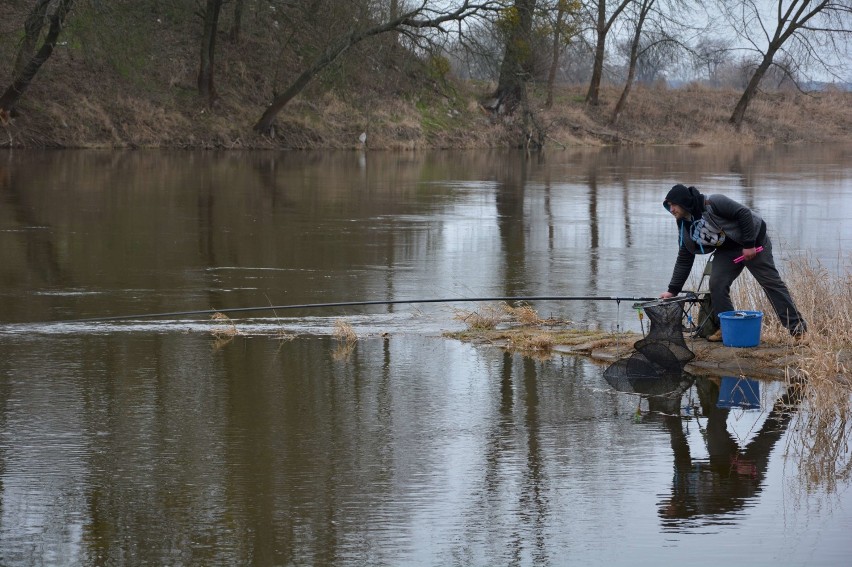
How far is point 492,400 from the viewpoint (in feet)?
25.1

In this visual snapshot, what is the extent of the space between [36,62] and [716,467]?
26.3m

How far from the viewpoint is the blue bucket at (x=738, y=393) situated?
7691mm

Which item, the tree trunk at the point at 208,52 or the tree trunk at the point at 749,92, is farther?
the tree trunk at the point at 749,92

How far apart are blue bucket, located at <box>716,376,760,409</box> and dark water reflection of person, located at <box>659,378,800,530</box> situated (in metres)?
0.08

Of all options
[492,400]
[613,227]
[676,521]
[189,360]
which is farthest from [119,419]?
[613,227]

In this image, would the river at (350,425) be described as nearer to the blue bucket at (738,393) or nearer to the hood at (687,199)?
the blue bucket at (738,393)

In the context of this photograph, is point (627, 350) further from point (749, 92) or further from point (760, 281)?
point (749, 92)

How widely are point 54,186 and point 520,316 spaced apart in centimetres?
1393

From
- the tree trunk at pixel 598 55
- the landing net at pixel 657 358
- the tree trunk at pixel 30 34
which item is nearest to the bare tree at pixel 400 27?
the tree trunk at pixel 30 34

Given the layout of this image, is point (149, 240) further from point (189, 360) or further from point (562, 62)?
point (562, 62)

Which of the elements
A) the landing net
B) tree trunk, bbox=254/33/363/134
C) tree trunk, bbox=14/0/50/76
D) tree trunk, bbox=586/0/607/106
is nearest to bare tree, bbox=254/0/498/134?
tree trunk, bbox=254/33/363/134

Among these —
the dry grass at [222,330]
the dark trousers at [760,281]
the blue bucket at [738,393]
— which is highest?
the dark trousers at [760,281]

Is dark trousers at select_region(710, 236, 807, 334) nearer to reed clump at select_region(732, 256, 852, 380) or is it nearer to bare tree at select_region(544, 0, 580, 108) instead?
reed clump at select_region(732, 256, 852, 380)

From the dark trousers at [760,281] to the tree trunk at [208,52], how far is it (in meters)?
28.2
